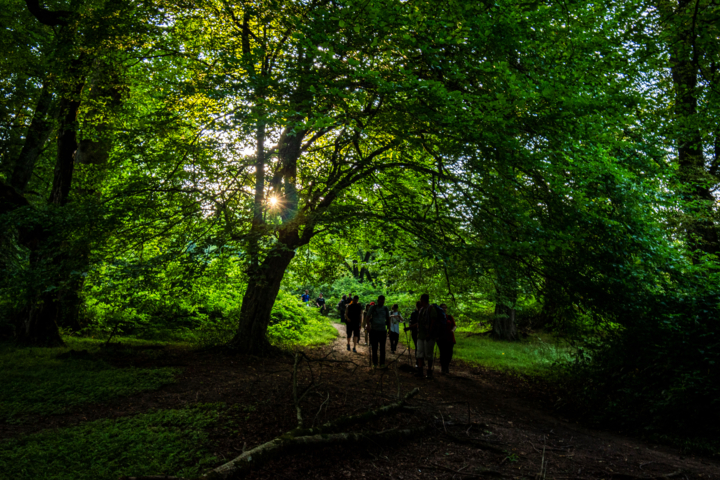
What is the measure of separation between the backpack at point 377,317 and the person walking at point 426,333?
1.08 metres

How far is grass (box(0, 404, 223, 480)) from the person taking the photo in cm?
341

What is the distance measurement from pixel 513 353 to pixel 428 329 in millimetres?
7128

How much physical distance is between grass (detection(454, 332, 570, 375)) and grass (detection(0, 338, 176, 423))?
9533 mm

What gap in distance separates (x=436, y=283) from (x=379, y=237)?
2474mm

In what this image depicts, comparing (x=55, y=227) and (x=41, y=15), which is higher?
(x=41, y=15)

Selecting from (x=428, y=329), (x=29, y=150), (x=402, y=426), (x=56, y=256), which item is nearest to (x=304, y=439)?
(x=402, y=426)

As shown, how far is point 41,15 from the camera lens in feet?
28.0

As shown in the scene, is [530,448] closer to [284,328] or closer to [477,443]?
[477,443]

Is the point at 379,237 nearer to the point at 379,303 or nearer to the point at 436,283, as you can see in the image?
the point at 379,303

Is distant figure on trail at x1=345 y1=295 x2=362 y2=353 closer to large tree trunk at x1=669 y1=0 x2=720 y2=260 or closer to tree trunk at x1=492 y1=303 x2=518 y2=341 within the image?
tree trunk at x1=492 y1=303 x2=518 y2=341

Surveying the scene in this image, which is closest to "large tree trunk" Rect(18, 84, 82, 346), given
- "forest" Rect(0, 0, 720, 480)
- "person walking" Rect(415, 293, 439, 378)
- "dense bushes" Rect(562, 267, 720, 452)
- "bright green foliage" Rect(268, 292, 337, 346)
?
"forest" Rect(0, 0, 720, 480)

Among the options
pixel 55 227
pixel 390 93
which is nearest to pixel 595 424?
pixel 390 93

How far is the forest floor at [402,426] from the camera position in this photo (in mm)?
4168

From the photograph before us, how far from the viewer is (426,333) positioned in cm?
923
